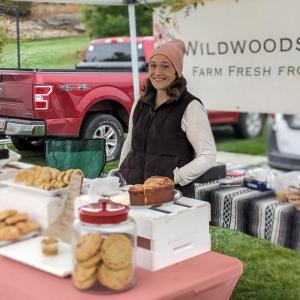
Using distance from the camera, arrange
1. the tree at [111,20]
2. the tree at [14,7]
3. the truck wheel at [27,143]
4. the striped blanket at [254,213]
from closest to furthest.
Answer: the truck wheel at [27,143] < the tree at [14,7] < the striped blanket at [254,213] < the tree at [111,20]

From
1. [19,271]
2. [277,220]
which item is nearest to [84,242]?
[19,271]

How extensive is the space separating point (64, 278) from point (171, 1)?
1984 mm

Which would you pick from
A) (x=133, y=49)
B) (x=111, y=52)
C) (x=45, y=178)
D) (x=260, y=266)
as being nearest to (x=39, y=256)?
(x=45, y=178)

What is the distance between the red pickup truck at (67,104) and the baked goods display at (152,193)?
0.69 metres

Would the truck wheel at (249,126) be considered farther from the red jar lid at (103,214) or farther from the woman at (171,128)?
the red jar lid at (103,214)

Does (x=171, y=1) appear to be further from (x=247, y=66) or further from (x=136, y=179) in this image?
(x=136, y=179)

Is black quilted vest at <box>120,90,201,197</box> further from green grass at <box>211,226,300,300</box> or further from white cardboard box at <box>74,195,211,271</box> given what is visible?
green grass at <box>211,226,300,300</box>

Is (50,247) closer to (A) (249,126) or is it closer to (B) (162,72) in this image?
(B) (162,72)

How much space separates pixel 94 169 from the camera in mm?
2311

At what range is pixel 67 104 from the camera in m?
2.39

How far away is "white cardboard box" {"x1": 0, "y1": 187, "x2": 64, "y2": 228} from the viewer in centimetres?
176

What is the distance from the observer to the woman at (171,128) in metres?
2.35

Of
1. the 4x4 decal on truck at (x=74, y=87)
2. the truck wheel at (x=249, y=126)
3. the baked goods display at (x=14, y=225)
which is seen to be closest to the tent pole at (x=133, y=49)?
the 4x4 decal on truck at (x=74, y=87)

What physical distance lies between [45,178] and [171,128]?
701 mm
